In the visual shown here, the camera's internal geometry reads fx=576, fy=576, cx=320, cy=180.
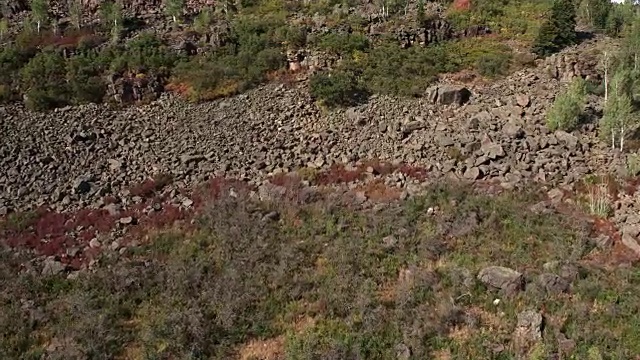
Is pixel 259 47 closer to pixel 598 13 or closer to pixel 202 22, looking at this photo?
pixel 202 22

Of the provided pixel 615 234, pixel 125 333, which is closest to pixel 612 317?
pixel 615 234

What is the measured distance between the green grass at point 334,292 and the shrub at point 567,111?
4021 mm

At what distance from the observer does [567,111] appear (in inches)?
740

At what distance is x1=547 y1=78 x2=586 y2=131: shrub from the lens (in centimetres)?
1875

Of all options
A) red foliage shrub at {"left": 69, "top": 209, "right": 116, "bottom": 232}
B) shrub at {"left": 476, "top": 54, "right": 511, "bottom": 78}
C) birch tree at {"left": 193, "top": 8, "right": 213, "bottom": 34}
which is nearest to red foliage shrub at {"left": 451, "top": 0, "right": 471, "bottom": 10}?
shrub at {"left": 476, "top": 54, "right": 511, "bottom": 78}

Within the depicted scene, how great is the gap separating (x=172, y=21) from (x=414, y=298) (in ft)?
78.5

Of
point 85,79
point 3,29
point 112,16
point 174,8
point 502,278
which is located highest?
point 174,8

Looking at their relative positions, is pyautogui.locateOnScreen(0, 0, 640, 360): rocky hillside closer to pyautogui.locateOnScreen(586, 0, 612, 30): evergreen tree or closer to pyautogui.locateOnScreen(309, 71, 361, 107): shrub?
pyautogui.locateOnScreen(309, 71, 361, 107): shrub

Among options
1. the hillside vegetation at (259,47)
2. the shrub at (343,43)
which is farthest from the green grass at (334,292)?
the shrub at (343,43)

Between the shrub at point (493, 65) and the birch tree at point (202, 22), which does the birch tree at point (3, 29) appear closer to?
the birch tree at point (202, 22)

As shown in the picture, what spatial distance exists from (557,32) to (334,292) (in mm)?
18639

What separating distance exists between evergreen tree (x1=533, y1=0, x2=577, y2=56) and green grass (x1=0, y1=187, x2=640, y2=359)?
11735 mm

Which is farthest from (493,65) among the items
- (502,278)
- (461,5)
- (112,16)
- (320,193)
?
(112,16)

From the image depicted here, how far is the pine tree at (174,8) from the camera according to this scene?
3105 cm
